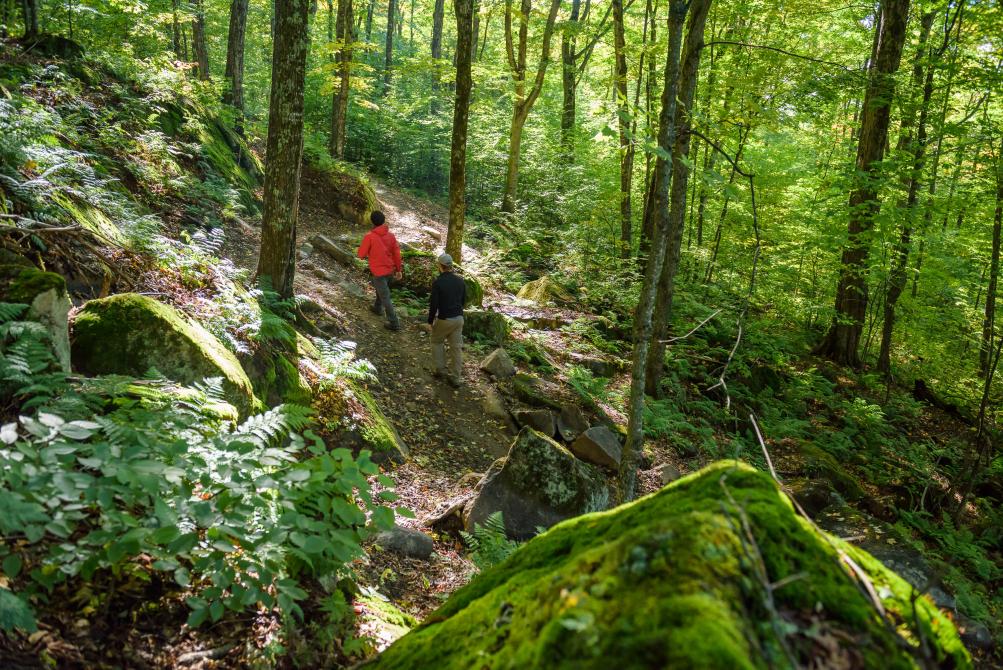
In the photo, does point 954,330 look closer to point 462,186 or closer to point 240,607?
point 462,186

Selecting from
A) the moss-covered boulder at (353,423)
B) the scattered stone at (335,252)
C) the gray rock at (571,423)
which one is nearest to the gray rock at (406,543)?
the moss-covered boulder at (353,423)

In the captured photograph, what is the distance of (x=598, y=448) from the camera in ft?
27.8

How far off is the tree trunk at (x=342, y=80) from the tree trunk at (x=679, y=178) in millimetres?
9999

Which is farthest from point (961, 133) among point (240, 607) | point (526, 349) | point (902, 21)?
point (240, 607)

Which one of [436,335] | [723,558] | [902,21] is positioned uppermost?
[902,21]

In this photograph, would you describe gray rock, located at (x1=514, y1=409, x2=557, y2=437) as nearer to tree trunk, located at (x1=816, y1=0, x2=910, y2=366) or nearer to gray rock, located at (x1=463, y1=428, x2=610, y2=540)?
gray rock, located at (x1=463, y1=428, x2=610, y2=540)

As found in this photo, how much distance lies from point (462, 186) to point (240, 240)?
14.4 feet

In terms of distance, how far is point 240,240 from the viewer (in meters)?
10.3

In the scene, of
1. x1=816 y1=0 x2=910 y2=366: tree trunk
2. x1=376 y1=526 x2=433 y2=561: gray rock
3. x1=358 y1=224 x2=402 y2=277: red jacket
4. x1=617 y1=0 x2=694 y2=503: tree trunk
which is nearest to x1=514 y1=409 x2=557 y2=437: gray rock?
x1=617 y1=0 x2=694 y2=503: tree trunk

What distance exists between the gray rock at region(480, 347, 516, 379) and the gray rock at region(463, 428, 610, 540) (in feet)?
12.4

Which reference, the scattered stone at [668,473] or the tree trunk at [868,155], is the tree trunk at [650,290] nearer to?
the scattered stone at [668,473]

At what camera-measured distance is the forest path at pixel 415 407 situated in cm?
467

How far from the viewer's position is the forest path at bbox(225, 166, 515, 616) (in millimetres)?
4672

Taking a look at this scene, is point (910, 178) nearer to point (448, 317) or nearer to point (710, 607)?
point (448, 317)
